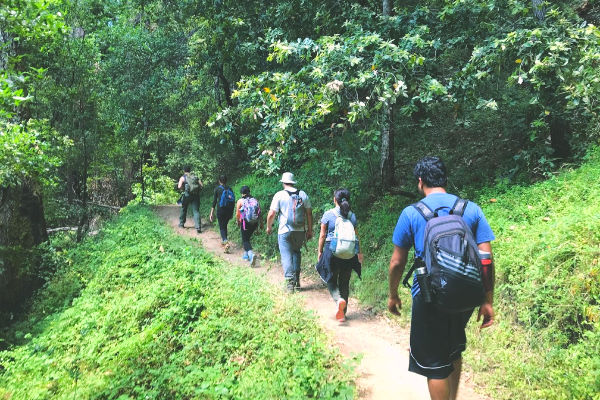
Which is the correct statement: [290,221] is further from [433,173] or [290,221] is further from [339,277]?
[433,173]

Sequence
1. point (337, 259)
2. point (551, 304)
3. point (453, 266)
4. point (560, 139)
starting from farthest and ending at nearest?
point (560, 139) < point (337, 259) < point (551, 304) < point (453, 266)

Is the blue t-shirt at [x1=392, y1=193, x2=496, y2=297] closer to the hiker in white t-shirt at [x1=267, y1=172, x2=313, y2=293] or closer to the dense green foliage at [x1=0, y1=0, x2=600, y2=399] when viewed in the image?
the dense green foliage at [x1=0, y1=0, x2=600, y2=399]

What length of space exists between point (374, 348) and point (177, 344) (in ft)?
8.13

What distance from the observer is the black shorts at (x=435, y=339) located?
9.16 feet

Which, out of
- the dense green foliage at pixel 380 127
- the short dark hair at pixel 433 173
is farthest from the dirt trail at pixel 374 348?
the short dark hair at pixel 433 173

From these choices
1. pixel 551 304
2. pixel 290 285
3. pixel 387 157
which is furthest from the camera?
pixel 387 157

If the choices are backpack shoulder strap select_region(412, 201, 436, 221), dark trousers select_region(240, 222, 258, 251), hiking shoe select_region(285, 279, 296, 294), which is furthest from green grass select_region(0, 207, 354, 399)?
backpack shoulder strap select_region(412, 201, 436, 221)

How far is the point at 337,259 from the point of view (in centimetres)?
547

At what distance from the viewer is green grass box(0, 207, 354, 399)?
3.94m

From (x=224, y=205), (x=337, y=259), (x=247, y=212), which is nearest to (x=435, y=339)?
(x=337, y=259)

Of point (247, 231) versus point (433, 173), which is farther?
point (247, 231)

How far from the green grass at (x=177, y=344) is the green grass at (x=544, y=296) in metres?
1.65

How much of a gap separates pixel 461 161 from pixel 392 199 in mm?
2101

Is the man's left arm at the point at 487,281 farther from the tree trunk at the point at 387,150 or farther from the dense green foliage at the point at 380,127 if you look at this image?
the tree trunk at the point at 387,150
